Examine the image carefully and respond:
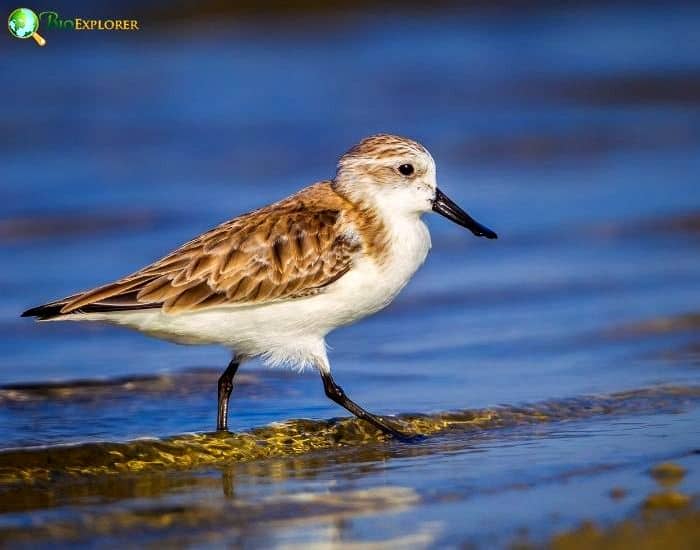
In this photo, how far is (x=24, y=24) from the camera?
67.5 ft

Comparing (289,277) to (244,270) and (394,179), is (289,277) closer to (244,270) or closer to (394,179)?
(244,270)

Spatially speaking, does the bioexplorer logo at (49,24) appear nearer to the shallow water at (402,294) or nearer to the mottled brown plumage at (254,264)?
the shallow water at (402,294)

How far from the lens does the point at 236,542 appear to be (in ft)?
21.2

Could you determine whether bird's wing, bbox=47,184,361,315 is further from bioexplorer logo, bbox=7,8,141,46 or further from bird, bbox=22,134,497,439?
bioexplorer logo, bbox=7,8,141,46

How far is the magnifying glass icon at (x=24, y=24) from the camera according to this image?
20.3 metres

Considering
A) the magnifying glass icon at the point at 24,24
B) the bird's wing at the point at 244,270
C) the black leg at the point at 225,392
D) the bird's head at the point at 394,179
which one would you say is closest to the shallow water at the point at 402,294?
the black leg at the point at 225,392

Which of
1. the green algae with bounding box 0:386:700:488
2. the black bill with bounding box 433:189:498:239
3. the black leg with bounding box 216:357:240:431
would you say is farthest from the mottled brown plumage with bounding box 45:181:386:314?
the green algae with bounding box 0:386:700:488

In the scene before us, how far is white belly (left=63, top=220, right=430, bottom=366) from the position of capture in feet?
28.1

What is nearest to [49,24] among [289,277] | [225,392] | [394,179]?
[225,392]

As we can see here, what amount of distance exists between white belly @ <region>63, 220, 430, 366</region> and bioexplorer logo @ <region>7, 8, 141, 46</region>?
12.5m

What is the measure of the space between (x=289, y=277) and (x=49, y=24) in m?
14.6

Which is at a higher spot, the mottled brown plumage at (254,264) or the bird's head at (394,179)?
the bird's head at (394,179)

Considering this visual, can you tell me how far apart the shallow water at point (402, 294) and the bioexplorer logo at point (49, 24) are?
0.40 metres

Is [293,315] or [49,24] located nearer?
[293,315]
